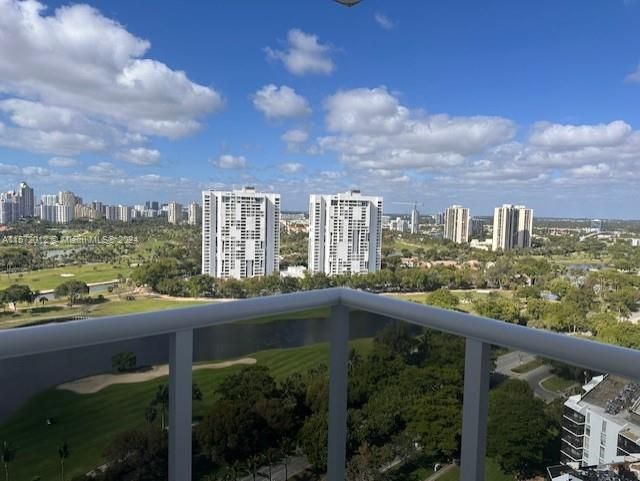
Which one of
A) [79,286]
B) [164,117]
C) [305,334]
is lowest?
[79,286]

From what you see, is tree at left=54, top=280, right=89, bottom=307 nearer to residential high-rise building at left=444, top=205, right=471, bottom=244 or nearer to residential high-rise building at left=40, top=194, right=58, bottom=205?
residential high-rise building at left=40, top=194, right=58, bottom=205

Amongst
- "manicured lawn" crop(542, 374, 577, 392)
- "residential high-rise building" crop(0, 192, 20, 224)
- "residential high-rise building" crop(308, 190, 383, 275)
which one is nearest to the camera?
"manicured lawn" crop(542, 374, 577, 392)

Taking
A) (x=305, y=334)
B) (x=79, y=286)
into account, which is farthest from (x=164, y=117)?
(x=305, y=334)

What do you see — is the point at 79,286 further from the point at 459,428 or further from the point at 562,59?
the point at 562,59

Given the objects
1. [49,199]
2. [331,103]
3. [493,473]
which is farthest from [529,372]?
[331,103]

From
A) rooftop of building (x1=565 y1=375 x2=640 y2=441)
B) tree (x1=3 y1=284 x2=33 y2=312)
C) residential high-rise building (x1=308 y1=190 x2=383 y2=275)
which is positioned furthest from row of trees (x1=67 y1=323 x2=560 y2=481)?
residential high-rise building (x1=308 y1=190 x2=383 y2=275)

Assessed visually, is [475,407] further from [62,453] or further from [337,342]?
[62,453]
